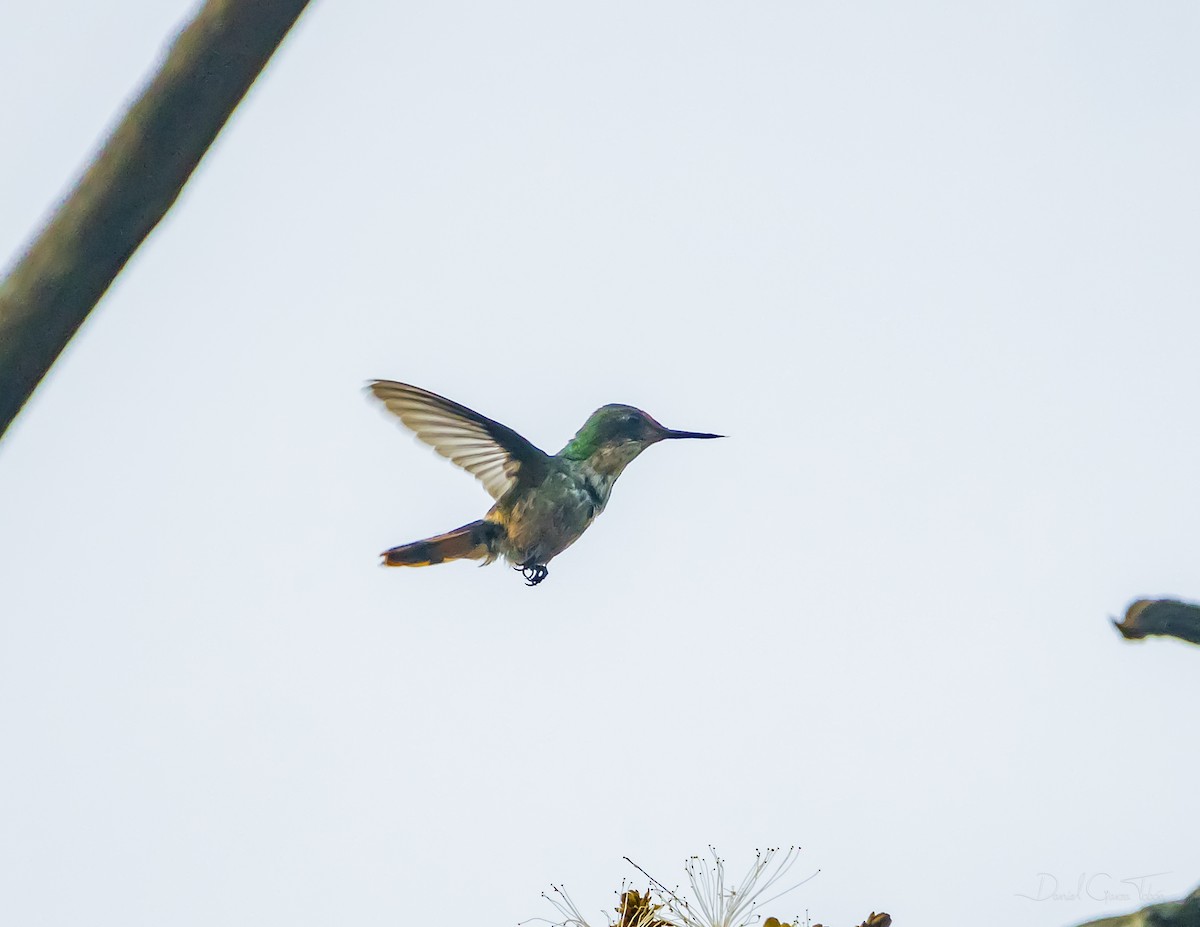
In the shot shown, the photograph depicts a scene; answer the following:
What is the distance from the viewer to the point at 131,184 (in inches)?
80.9

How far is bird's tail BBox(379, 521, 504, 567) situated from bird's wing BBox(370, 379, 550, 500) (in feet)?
0.55

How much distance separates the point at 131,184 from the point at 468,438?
3352 millimetres

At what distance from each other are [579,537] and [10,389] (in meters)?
3.68

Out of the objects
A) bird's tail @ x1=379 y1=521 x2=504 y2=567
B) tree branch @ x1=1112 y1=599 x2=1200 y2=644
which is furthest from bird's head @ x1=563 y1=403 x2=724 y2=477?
tree branch @ x1=1112 y1=599 x2=1200 y2=644

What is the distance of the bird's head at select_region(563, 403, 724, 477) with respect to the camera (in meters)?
5.60

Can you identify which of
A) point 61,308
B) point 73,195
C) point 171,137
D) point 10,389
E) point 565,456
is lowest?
point 10,389

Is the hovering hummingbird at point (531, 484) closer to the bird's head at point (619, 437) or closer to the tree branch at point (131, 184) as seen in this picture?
the bird's head at point (619, 437)

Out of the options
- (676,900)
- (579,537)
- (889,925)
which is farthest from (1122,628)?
(579,537)

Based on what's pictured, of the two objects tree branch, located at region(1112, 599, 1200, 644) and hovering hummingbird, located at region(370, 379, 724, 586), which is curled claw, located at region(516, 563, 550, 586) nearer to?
hovering hummingbird, located at region(370, 379, 724, 586)

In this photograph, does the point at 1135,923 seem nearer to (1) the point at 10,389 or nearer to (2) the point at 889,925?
(2) the point at 889,925

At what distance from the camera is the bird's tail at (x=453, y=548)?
5.44 meters

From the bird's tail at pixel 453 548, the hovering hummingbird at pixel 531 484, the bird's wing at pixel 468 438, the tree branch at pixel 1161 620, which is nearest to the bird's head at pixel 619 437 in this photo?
the hovering hummingbird at pixel 531 484

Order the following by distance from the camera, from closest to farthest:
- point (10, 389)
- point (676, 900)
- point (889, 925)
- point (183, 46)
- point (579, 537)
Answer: point (10, 389) < point (183, 46) < point (889, 925) < point (676, 900) < point (579, 537)

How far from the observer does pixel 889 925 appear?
9.01ft
